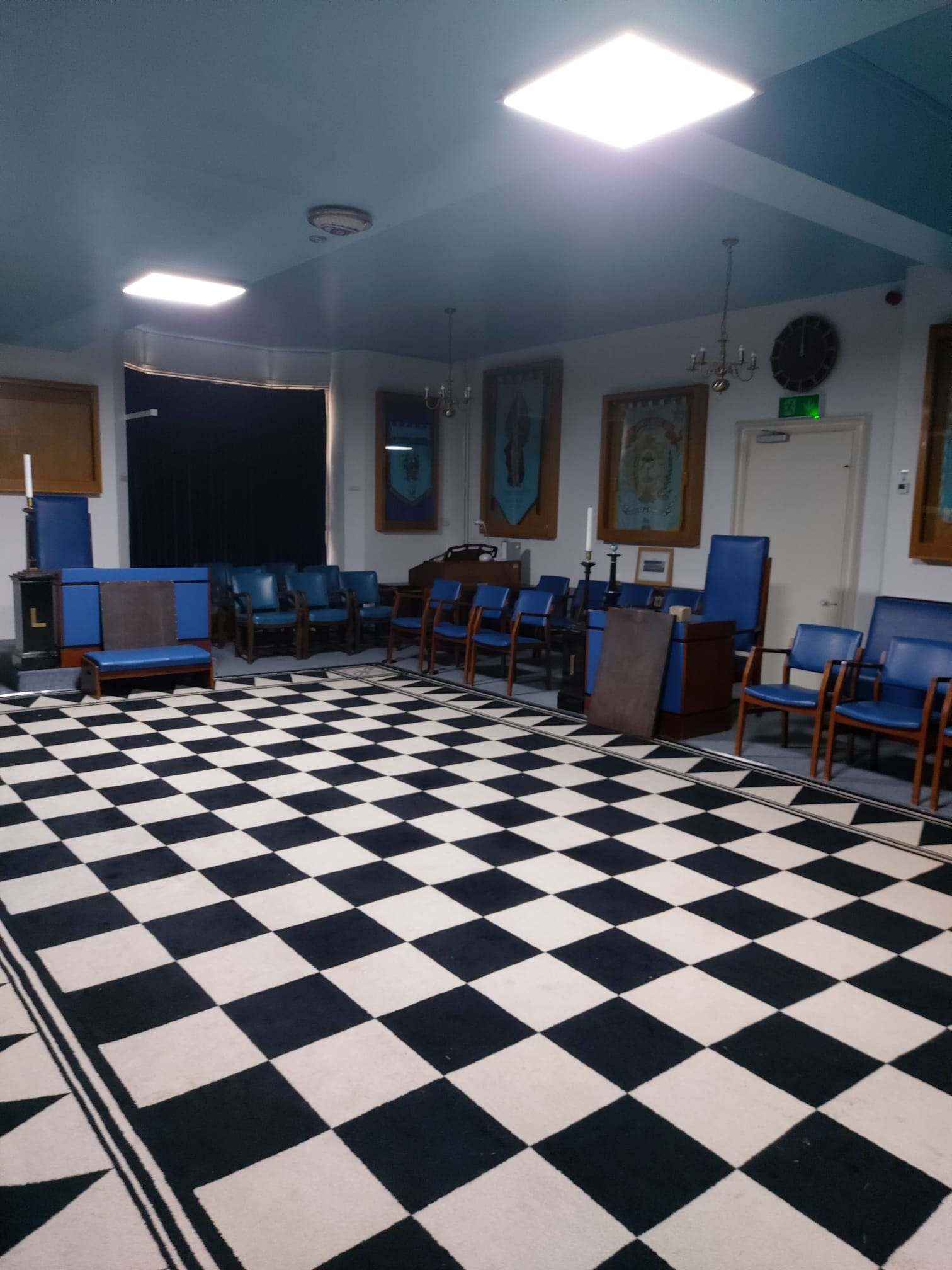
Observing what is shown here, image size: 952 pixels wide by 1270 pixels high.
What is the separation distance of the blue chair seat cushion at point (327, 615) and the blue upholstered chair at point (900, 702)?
16.1 ft

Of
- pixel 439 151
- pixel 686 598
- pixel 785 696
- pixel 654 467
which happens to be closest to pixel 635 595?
pixel 686 598

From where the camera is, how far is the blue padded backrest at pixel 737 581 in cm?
722

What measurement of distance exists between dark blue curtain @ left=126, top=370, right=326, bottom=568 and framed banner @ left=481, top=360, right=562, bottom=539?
222cm

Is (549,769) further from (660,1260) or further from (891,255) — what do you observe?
(891,255)

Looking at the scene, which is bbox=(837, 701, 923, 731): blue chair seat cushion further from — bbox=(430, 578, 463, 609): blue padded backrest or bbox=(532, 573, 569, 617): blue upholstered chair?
bbox=(532, 573, 569, 617): blue upholstered chair

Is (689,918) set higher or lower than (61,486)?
lower

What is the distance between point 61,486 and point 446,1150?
8556 mm

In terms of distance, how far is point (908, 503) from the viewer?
21.5 ft

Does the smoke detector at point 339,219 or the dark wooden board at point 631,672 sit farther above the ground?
the smoke detector at point 339,219

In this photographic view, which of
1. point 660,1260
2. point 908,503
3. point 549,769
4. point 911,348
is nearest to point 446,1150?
point 660,1260

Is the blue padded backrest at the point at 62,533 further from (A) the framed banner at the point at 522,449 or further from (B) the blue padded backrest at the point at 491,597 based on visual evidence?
(A) the framed banner at the point at 522,449

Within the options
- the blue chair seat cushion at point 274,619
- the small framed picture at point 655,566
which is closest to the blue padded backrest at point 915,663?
the small framed picture at point 655,566

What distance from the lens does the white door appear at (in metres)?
7.58

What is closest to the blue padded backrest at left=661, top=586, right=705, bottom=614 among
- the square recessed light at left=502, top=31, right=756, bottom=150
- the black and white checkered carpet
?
the black and white checkered carpet
